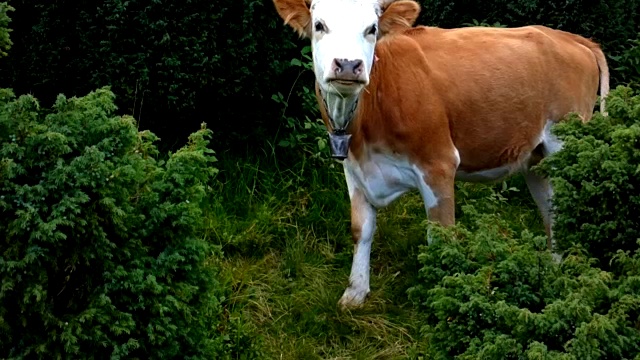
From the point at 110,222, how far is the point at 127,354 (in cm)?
49

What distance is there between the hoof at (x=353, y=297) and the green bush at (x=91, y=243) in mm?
1615

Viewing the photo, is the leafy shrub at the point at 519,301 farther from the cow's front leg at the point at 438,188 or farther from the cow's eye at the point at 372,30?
the cow's front leg at the point at 438,188

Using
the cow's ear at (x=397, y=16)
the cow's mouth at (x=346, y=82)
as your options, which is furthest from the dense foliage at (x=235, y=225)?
the cow's ear at (x=397, y=16)

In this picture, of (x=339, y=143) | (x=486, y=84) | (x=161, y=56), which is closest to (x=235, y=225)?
(x=161, y=56)

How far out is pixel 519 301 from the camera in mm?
3938

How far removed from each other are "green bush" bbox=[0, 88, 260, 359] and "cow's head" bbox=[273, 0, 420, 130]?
0.96 metres

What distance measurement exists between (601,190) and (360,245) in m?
1.96

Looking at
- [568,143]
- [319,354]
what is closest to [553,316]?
[568,143]

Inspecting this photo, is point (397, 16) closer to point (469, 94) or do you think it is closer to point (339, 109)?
point (339, 109)

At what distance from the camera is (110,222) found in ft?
13.9

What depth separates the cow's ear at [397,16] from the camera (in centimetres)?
562

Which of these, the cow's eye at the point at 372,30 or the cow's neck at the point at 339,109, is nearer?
the cow's eye at the point at 372,30

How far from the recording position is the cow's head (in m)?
5.06

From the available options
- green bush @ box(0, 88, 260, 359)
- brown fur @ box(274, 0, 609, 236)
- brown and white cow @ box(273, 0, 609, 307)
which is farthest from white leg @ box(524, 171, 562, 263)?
green bush @ box(0, 88, 260, 359)
